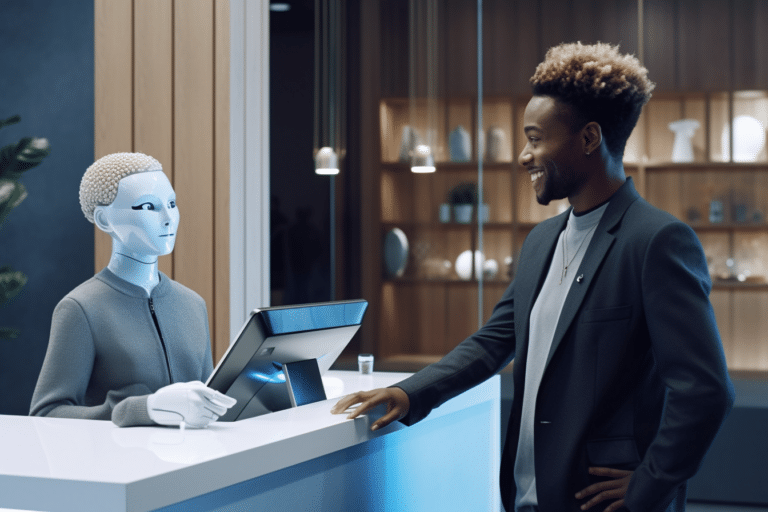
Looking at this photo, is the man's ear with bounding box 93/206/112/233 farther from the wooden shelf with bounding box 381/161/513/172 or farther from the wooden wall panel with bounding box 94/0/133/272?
the wooden shelf with bounding box 381/161/513/172

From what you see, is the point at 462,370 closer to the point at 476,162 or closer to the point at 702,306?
the point at 702,306

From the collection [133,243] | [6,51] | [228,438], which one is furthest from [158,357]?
[6,51]

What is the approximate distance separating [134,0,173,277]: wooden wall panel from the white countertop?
2625 millimetres

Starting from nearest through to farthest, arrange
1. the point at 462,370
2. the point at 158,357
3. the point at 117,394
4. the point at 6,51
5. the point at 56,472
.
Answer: the point at 56,472
the point at 462,370
the point at 117,394
the point at 158,357
the point at 6,51

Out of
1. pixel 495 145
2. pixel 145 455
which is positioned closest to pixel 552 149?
pixel 145 455

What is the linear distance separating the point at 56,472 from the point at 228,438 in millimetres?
328

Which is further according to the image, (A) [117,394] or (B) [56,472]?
(A) [117,394]

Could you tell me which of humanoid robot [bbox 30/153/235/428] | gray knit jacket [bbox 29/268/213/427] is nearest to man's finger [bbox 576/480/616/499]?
humanoid robot [bbox 30/153/235/428]

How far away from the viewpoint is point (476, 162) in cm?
523

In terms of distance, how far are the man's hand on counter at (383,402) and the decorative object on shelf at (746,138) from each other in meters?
4.59

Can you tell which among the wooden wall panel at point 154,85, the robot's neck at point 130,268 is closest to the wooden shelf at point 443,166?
the wooden wall panel at point 154,85

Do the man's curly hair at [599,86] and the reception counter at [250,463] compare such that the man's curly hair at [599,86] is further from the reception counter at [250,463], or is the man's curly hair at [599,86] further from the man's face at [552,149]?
the reception counter at [250,463]

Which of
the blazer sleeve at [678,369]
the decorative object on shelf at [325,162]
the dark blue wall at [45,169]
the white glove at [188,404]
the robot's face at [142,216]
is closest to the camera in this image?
the blazer sleeve at [678,369]

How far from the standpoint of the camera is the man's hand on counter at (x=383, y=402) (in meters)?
1.56
